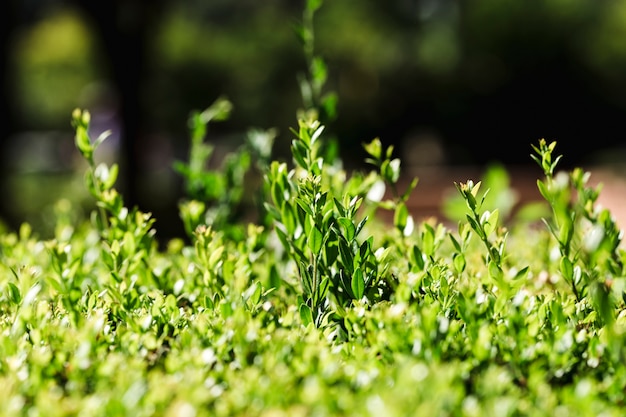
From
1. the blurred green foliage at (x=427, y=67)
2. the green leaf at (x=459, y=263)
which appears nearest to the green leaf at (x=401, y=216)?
the green leaf at (x=459, y=263)

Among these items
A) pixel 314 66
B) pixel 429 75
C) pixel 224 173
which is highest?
pixel 429 75

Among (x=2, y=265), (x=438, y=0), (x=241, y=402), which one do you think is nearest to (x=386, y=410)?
(x=241, y=402)

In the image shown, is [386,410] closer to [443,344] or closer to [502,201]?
[443,344]

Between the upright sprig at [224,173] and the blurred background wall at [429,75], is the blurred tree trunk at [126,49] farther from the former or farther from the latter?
the upright sprig at [224,173]

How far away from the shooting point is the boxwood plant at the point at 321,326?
110 cm

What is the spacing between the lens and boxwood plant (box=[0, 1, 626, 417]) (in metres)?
1.10

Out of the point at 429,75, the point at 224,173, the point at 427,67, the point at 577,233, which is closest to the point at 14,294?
the point at 224,173

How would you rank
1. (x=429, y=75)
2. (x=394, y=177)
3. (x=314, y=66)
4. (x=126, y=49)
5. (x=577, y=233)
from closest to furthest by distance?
(x=577, y=233) < (x=394, y=177) < (x=314, y=66) < (x=126, y=49) < (x=429, y=75)

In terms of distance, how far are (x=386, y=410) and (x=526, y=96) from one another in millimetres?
20076

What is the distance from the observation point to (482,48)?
20422mm

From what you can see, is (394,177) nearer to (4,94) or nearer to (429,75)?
(4,94)

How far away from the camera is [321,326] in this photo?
1.47 metres

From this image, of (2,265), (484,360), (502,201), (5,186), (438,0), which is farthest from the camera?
(438,0)

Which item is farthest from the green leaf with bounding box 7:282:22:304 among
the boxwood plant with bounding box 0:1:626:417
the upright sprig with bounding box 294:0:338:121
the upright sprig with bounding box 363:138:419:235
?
the upright sprig with bounding box 294:0:338:121
